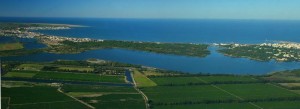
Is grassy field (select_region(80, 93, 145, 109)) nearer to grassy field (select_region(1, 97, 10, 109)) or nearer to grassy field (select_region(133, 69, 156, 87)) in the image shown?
grassy field (select_region(133, 69, 156, 87))

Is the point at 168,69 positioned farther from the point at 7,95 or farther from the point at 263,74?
the point at 7,95

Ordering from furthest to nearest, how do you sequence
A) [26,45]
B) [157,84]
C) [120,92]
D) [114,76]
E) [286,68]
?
[26,45] → [286,68] → [114,76] → [157,84] → [120,92]

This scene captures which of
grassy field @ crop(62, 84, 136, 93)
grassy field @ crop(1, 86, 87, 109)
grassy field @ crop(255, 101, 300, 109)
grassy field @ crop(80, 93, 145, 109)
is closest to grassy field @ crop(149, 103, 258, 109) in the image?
grassy field @ crop(255, 101, 300, 109)

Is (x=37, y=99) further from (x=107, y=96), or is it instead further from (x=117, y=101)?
(x=117, y=101)

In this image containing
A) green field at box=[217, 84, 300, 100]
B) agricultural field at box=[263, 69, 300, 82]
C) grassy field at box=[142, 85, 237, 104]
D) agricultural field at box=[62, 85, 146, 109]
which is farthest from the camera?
agricultural field at box=[263, 69, 300, 82]

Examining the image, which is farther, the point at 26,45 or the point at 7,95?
the point at 26,45

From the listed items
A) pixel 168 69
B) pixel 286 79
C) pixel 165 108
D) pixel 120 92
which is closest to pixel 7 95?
pixel 120 92

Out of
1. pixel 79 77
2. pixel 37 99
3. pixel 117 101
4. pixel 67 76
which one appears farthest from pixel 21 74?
pixel 117 101
